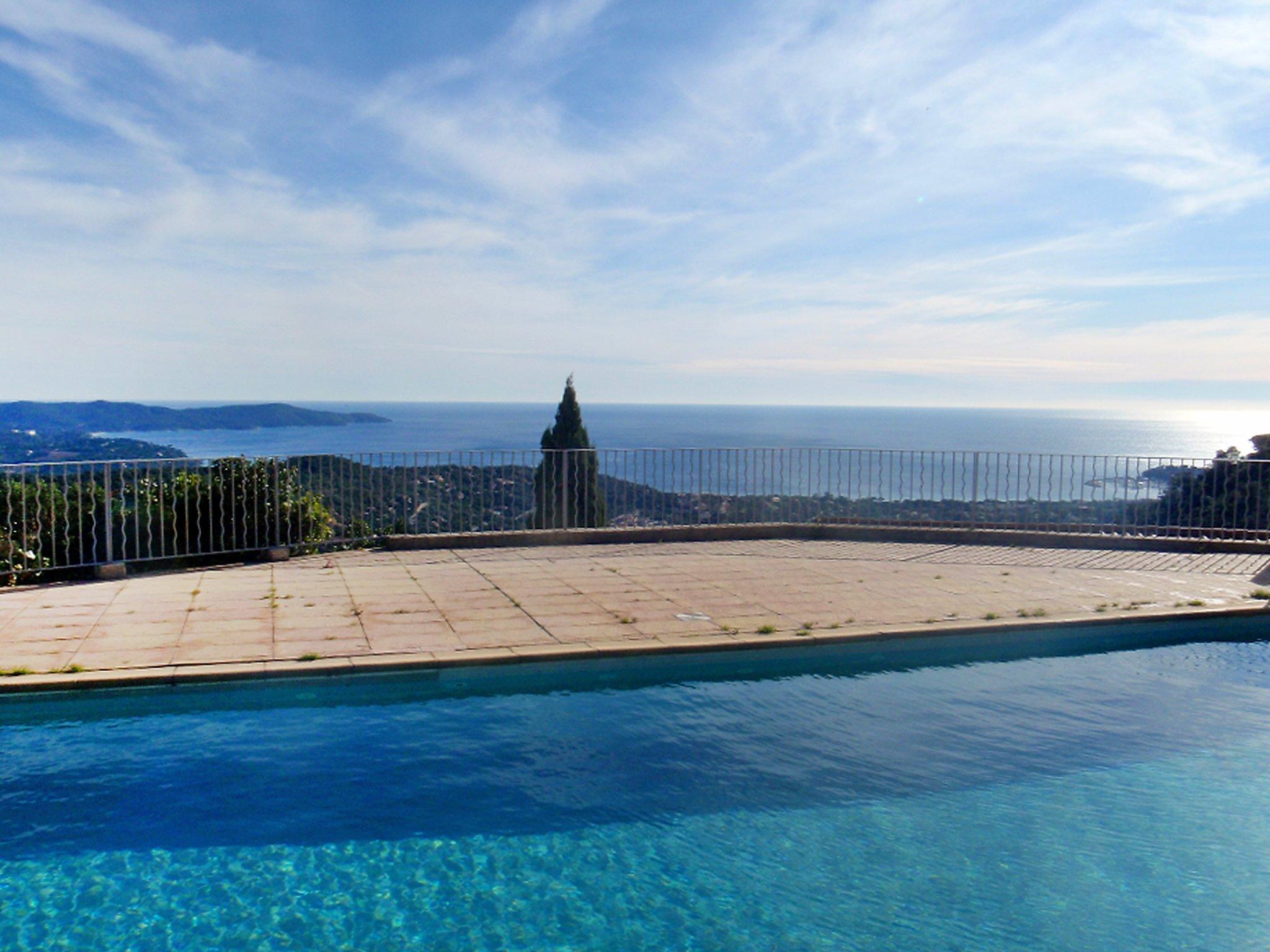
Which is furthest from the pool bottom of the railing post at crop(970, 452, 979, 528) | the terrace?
the railing post at crop(970, 452, 979, 528)

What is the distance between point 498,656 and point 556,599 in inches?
61.8

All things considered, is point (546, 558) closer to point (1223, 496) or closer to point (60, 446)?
point (1223, 496)

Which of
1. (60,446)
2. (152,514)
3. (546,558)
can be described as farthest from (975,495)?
(60,446)

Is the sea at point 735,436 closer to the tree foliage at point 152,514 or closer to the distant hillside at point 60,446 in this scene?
the distant hillside at point 60,446

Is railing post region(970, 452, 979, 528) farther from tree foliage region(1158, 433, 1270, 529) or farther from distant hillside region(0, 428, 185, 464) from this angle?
distant hillside region(0, 428, 185, 464)

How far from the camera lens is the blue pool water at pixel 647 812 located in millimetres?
2824

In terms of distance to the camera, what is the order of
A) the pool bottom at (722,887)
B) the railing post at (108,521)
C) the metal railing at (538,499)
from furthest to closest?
the metal railing at (538,499)
the railing post at (108,521)
the pool bottom at (722,887)

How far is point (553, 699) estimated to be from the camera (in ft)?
15.6

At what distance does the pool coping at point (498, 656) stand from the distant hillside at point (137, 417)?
94.9 ft

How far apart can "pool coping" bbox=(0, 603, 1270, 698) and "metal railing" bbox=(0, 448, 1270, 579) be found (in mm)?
3134

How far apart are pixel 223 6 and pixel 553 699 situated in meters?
8.29

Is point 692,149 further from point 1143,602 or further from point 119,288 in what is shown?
point 119,288

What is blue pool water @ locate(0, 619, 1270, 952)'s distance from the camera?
282 centimetres

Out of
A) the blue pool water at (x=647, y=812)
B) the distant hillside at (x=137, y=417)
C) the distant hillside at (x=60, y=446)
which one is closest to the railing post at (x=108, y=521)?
the blue pool water at (x=647, y=812)
